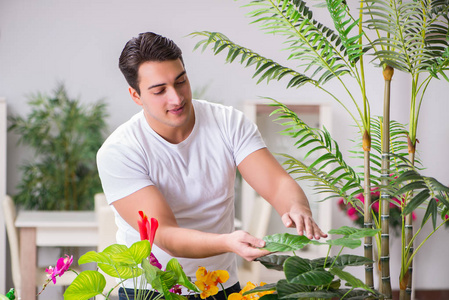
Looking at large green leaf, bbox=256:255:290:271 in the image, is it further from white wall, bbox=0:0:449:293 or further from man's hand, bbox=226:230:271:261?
white wall, bbox=0:0:449:293

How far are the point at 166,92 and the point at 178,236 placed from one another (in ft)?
1.36

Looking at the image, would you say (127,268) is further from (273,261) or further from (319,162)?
(319,162)

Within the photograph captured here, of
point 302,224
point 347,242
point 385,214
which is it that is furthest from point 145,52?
point 347,242

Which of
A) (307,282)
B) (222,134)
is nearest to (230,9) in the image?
(222,134)

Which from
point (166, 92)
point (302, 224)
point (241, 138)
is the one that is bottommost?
point (302, 224)

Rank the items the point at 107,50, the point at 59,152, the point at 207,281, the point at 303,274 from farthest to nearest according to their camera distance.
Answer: the point at 107,50 → the point at 59,152 → the point at 207,281 → the point at 303,274

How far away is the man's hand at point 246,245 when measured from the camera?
115 cm

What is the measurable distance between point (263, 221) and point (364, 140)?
2.53 meters

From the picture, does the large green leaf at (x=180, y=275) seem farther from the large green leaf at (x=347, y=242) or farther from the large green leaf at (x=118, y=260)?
the large green leaf at (x=347, y=242)

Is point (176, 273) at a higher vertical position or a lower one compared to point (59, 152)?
lower

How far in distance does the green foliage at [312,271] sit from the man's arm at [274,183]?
14.9 inches

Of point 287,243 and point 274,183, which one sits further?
point 274,183

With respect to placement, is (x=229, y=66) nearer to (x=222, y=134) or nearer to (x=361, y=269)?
(x=361, y=269)

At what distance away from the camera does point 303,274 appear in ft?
3.30
